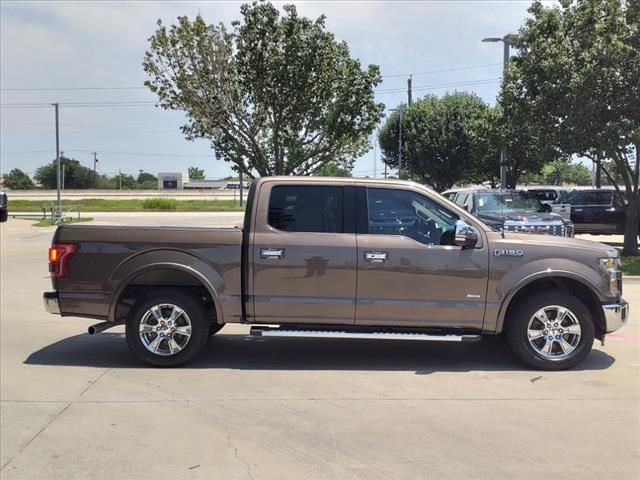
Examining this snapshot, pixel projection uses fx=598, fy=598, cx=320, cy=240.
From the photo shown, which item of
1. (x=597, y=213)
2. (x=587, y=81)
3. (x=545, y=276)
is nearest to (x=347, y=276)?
(x=545, y=276)

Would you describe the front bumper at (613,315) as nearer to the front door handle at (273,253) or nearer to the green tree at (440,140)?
the front door handle at (273,253)

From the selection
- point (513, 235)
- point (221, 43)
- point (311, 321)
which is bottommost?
point (311, 321)

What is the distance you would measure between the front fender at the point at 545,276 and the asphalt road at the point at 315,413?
80 cm

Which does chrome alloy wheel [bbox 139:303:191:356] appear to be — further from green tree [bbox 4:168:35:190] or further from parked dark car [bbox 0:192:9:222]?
green tree [bbox 4:168:35:190]

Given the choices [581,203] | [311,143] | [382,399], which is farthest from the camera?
[581,203]

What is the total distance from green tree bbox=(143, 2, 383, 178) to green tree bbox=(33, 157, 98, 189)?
359ft

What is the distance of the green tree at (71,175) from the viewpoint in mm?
120500

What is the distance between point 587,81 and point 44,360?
12.7 metres

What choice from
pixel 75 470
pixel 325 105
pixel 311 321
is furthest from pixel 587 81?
pixel 75 470

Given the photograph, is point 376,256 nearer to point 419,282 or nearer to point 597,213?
point 419,282

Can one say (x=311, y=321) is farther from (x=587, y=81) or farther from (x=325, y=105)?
(x=325, y=105)

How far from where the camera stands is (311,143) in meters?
18.5

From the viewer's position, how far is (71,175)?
397ft

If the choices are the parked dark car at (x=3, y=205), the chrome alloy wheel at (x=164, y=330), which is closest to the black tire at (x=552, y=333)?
the chrome alloy wheel at (x=164, y=330)
